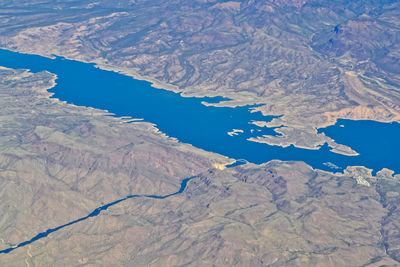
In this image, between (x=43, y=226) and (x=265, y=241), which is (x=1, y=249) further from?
(x=265, y=241)

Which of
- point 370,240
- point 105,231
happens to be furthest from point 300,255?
point 105,231

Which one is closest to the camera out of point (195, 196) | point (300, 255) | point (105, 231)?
point (300, 255)

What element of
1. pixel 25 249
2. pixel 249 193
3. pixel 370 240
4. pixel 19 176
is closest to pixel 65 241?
pixel 25 249

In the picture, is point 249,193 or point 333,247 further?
point 249,193

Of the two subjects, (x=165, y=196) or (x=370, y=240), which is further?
(x=165, y=196)

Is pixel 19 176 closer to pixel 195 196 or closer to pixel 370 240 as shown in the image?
pixel 195 196

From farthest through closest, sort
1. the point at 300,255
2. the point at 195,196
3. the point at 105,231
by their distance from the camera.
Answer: the point at 195,196 → the point at 105,231 → the point at 300,255

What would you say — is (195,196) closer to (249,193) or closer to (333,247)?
(249,193)
